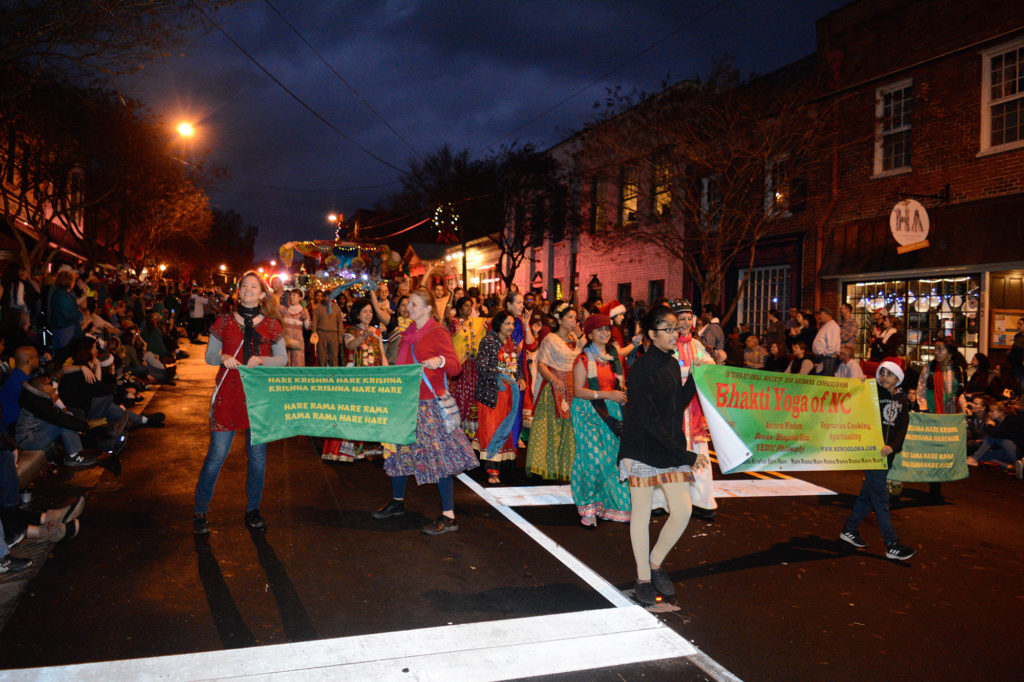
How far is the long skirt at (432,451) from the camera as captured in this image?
19.2ft

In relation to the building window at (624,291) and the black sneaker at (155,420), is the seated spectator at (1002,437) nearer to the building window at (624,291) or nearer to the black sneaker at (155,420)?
the black sneaker at (155,420)

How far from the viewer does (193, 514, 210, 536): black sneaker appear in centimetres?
559

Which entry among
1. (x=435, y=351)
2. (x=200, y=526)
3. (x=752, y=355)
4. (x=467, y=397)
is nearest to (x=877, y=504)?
(x=435, y=351)

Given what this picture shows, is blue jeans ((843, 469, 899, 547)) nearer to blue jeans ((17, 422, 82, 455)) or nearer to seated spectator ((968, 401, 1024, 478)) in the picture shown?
seated spectator ((968, 401, 1024, 478))

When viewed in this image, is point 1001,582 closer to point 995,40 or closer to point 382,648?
point 382,648

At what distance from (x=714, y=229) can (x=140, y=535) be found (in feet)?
52.4

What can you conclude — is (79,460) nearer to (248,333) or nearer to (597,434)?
(248,333)

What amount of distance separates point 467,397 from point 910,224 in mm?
11164

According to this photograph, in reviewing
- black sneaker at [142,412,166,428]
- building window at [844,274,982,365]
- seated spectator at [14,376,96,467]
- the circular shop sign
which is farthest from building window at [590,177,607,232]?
seated spectator at [14,376,96,467]

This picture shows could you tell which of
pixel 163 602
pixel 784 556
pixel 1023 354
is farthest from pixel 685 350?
pixel 1023 354

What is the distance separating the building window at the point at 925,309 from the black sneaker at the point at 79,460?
14402 millimetres

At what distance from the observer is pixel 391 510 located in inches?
248

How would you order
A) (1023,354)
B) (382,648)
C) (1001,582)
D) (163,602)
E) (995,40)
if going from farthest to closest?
1. (995,40)
2. (1023,354)
3. (1001,582)
4. (163,602)
5. (382,648)

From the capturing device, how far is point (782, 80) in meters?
18.9
